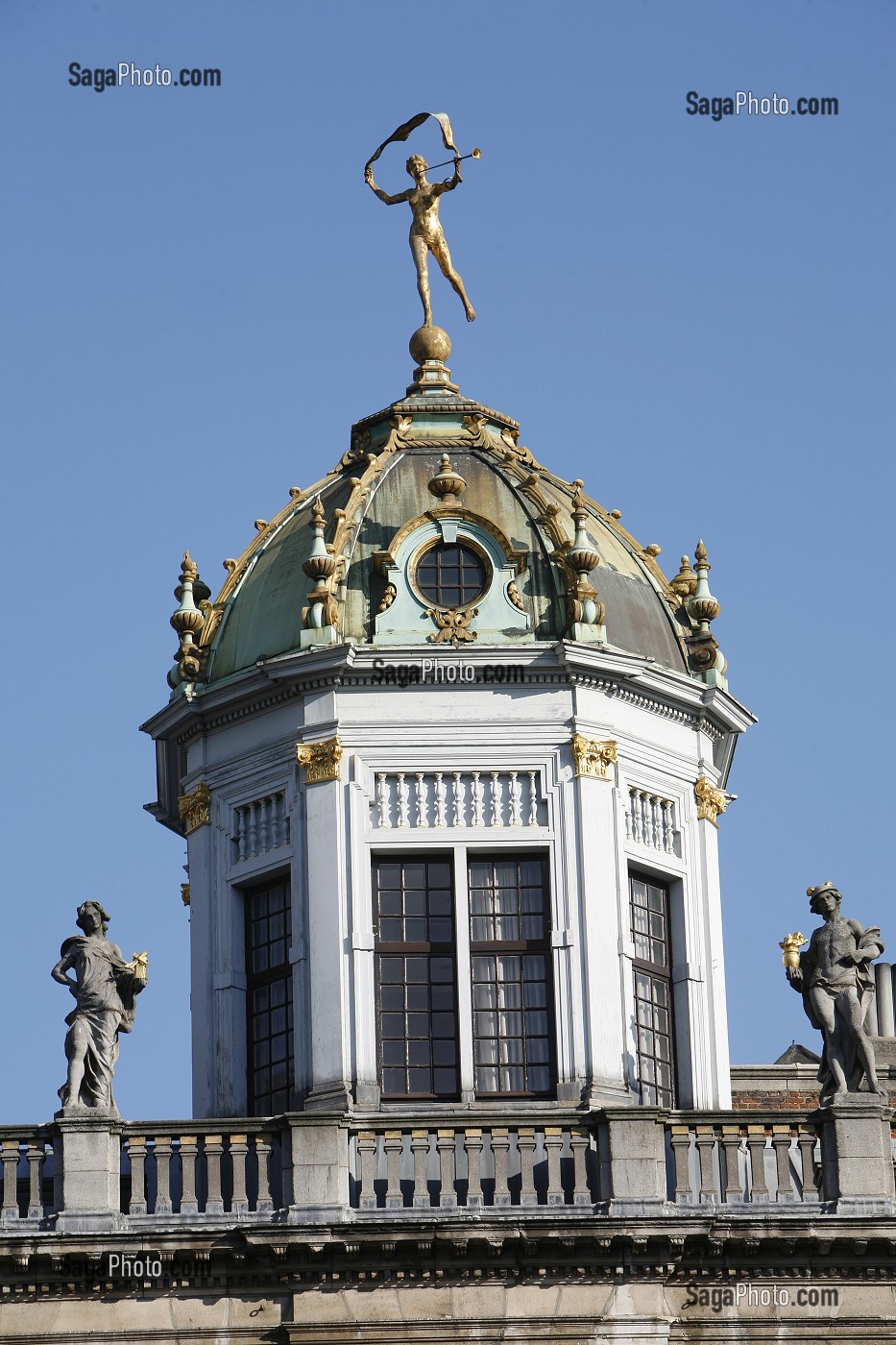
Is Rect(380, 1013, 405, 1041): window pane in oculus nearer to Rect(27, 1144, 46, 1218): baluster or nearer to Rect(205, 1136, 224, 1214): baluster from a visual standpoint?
Rect(205, 1136, 224, 1214): baluster

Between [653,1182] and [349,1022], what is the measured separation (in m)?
4.56

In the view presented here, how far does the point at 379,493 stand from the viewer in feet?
144

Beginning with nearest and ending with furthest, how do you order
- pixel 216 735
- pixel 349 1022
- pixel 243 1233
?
pixel 243 1233
pixel 349 1022
pixel 216 735

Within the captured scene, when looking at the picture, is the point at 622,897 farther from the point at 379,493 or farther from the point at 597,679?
the point at 379,493

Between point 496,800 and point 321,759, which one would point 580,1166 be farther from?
point 321,759

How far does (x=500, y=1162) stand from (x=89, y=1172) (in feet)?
14.7

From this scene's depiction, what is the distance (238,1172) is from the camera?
3819cm

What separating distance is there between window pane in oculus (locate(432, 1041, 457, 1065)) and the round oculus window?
5.44 metres

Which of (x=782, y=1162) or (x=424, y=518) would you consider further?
(x=424, y=518)

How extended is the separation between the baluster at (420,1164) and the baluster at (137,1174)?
2.95 metres

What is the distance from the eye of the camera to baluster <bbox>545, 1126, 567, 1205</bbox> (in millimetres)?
37969

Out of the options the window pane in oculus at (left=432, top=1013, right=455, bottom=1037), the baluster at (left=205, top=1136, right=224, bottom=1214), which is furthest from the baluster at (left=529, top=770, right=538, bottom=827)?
the baluster at (left=205, top=1136, right=224, bottom=1214)

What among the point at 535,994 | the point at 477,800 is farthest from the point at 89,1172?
the point at 477,800

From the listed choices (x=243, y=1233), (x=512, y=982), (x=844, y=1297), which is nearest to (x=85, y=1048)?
(x=243, y=1233)
